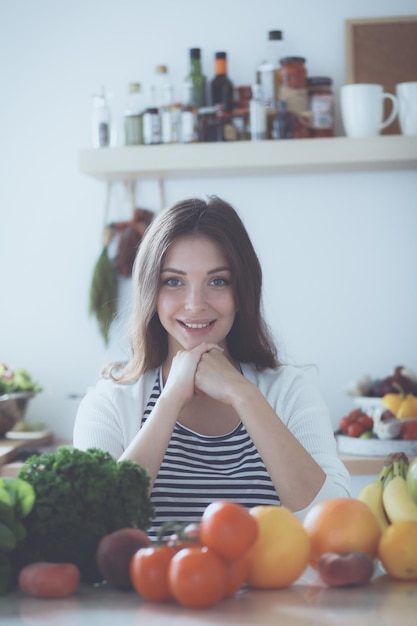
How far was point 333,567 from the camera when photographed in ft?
3.29

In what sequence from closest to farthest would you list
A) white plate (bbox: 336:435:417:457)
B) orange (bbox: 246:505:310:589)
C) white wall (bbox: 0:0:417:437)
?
orange (bbox: 246:505:310:589) → white plate (bbox: 336:435:417:457) → white wall (bbox: 0:0:417:437)

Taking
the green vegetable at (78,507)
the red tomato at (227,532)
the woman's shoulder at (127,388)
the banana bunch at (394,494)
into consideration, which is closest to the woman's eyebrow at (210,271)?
the woman's shoulder at (127,388)

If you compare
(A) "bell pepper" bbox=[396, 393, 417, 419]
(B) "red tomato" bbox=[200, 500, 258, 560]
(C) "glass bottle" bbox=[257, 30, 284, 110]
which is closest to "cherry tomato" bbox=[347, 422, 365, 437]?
(A) "bell pepper" bbox=[396, 393, 417, 419]

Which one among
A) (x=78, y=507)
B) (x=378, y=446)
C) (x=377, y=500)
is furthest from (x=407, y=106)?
(x=78, y=507)

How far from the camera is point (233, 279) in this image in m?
1.80

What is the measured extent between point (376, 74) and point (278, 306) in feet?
2.73

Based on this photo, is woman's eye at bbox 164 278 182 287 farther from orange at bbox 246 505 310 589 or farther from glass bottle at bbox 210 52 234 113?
glass bottle at bbox 210 52 234 113

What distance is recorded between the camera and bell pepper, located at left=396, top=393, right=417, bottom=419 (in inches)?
110

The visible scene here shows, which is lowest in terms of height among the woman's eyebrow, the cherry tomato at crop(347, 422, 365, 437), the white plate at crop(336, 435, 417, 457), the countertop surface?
the white plate at crop(336, 435, 417, 457)

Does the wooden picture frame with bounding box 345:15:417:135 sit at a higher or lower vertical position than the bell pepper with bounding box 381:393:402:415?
higher

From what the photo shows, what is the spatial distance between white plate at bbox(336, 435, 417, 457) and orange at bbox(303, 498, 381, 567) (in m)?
1.70

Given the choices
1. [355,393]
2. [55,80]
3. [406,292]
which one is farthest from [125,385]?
[55,80]

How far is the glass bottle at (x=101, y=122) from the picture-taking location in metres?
3.11

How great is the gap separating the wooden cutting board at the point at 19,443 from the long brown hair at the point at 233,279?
97 cm
